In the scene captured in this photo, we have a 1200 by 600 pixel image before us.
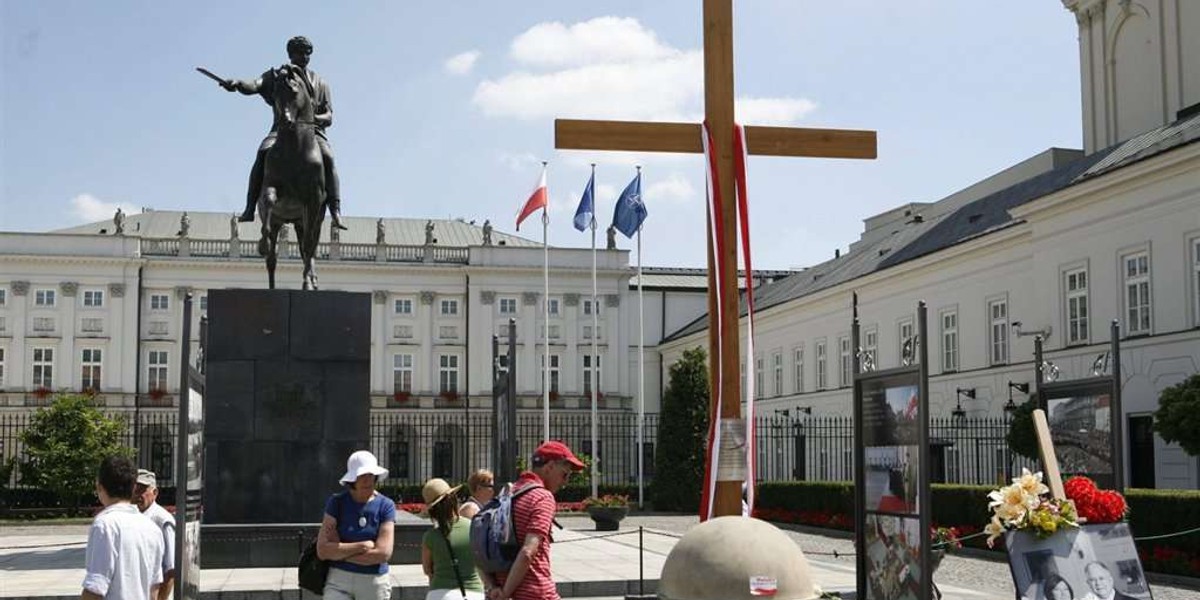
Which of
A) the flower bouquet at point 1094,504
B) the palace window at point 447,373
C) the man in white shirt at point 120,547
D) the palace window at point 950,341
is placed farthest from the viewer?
the palace window at point 447,373

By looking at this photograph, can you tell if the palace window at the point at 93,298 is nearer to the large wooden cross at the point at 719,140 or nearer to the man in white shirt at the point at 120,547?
the large wooden cross at the point at 719,140

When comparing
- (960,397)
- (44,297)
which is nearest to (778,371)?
(960,397)

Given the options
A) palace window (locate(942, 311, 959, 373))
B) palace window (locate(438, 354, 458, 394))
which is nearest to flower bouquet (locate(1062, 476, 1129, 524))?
palace window (locate(942, 311, 959, 373))

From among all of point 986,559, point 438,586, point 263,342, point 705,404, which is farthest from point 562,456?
point 705,404

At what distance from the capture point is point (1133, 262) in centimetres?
3189

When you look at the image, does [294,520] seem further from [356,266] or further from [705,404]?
[356,266]

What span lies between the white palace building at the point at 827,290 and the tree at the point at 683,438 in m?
4.89

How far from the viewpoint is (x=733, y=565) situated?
17.6ft

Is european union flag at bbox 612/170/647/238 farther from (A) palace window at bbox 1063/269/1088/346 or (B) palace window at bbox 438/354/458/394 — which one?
(B) palace window at bbox 438/354/458/394

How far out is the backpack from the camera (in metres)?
6.59

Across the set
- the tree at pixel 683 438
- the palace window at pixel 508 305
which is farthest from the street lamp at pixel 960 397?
the palace window at pixel 508 305

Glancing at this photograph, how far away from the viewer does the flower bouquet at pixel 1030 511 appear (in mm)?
7578

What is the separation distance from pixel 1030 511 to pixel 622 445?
187ft

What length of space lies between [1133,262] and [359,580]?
2740 centimetres
